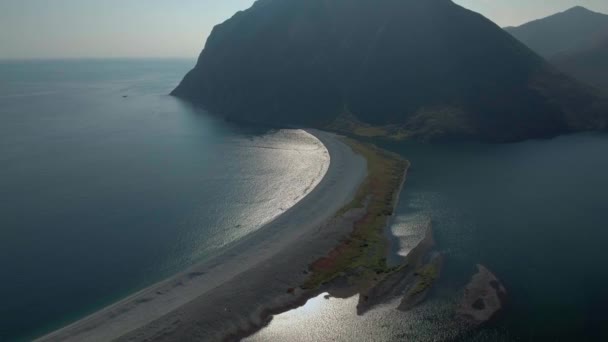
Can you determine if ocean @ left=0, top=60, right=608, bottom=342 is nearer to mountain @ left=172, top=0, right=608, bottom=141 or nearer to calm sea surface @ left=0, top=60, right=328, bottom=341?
calm sea surface @ left=0, top=60, right=328, bottom=341

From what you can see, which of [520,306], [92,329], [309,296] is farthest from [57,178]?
[520,306]

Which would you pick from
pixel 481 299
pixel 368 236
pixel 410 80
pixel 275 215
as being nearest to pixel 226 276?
pixel 275 215

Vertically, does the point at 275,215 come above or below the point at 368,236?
below

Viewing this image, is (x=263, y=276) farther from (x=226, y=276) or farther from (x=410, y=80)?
(x=410, y=80)

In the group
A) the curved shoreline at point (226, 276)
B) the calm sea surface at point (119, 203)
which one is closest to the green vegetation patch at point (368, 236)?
the curved shoreline at point (226, 276)

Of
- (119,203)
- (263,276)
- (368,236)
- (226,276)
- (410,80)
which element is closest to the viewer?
(263,276)

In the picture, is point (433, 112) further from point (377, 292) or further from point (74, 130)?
point (74, 130)

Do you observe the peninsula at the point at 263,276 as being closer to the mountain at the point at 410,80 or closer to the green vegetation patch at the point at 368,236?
the green vegetation patch at the point at 368,236
